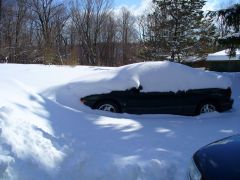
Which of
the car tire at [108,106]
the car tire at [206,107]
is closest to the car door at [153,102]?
the car tire at [108,106]

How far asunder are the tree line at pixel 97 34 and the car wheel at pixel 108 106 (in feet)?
42.0

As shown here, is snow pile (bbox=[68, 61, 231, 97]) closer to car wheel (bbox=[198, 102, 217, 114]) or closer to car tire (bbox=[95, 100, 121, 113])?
car tire (bbox=[95, 100, 121, 113])

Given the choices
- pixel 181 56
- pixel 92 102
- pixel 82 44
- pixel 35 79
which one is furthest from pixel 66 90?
pixel 82 44

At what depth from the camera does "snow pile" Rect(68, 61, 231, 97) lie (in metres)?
10.2

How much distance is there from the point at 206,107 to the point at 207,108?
3 cm

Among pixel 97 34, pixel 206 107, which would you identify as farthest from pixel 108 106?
pixel 97 34

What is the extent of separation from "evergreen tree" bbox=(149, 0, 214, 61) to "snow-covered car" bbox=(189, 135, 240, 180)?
3837 centimetres

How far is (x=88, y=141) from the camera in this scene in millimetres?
6738

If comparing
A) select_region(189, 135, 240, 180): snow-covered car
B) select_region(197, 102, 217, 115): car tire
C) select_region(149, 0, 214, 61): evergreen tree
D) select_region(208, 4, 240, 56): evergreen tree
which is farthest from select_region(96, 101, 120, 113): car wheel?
select_region(149, 0, 214, 61): evergreen tree

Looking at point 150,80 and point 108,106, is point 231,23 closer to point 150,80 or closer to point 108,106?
point 150,80

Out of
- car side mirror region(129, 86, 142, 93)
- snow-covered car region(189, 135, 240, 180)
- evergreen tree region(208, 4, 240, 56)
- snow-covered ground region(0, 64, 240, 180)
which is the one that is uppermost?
evergreen tree region(208, 4, 240, 56)

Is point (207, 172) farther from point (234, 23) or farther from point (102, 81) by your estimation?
point (234, 23)

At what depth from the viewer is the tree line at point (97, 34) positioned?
136 feet

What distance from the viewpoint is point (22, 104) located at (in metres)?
7.45
